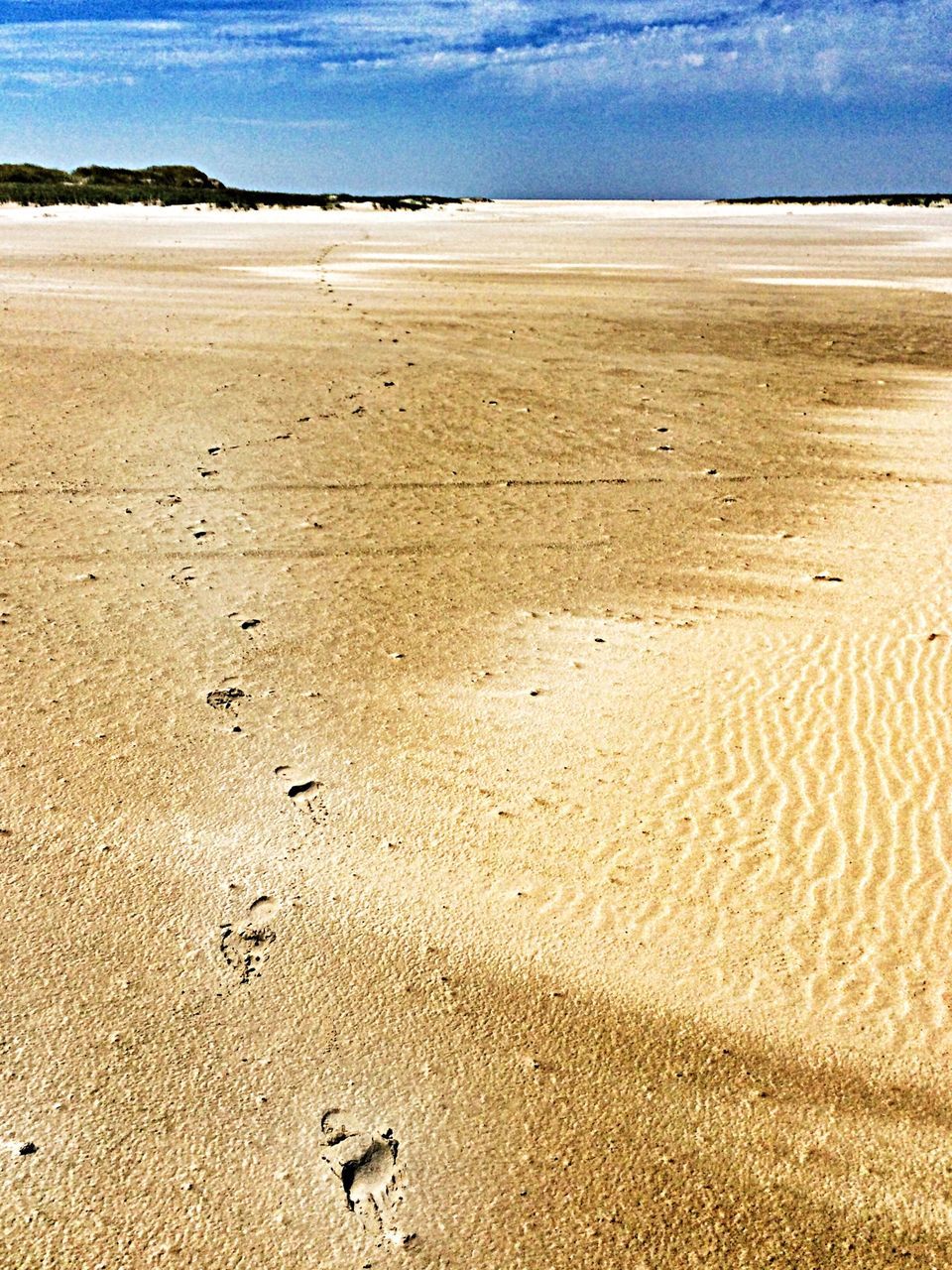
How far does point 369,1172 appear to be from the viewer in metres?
2.87

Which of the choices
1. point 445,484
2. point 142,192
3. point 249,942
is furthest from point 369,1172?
point 142,192

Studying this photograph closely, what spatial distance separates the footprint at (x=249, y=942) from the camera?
3.54m

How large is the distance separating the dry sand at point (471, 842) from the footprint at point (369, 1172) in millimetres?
14

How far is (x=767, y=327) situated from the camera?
1512 centimetres

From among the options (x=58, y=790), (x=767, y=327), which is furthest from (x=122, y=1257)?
(x=767, y=327)

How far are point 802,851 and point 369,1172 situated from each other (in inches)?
82.6

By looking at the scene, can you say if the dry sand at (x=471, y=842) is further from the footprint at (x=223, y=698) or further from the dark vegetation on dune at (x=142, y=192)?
the dark vegetation on dune at (x=142, y=192)

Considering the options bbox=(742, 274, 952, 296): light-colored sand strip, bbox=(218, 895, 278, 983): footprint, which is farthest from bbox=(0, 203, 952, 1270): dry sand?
bbox=(742, 274, 952, 296): light-colored sand strip

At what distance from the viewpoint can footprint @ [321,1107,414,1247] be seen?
2740 millimetres

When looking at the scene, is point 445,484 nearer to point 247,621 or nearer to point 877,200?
point 247,621

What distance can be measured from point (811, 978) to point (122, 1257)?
2198 mm

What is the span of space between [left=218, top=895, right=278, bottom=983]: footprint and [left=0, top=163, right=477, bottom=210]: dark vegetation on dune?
43.9 m

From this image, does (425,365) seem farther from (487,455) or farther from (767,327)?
(767,327)

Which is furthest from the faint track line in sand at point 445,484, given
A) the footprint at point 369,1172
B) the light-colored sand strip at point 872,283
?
the light-colored sand strip at point 872,283
